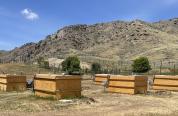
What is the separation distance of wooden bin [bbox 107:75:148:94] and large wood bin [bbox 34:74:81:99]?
20.6 ft

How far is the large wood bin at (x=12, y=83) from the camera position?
3019 centimetres

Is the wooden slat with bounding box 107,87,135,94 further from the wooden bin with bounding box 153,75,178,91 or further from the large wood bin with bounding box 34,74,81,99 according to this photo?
the large wood bin with bounding box 34,74,81,99

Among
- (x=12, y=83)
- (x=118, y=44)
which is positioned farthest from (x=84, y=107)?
(x=118, y=44)

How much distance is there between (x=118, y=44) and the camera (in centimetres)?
17475

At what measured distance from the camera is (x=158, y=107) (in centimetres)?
2102

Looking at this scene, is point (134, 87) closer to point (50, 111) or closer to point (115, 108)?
point (115, 108)

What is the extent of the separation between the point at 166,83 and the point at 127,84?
18.3 feet

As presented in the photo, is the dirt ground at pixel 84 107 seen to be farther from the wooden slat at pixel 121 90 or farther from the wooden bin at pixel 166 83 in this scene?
the wooden bin at pixel 166 83

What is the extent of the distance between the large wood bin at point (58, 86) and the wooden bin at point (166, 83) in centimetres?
1164

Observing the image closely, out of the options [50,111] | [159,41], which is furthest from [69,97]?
[159,41]

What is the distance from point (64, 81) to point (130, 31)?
16143 cm

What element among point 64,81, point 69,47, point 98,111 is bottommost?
point 98,111

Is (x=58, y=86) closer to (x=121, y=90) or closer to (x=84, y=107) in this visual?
(x=84, y=107)

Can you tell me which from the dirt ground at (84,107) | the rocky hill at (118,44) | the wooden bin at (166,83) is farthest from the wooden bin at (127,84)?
the rocky hill at (118,44)
